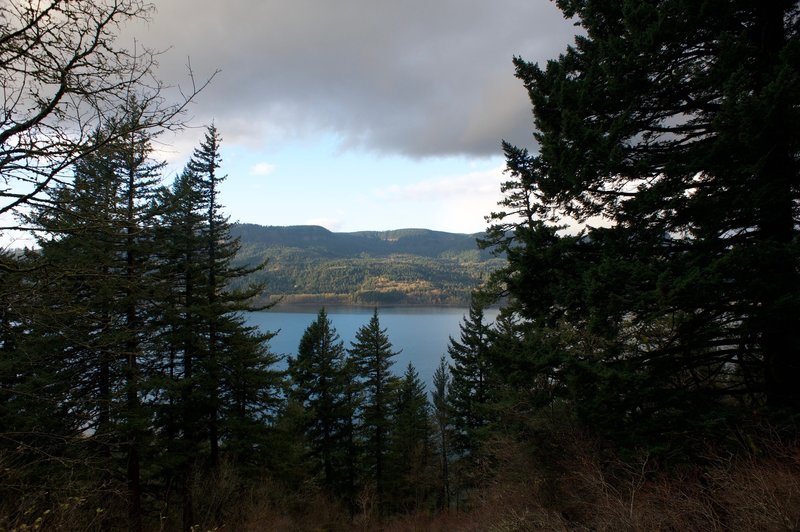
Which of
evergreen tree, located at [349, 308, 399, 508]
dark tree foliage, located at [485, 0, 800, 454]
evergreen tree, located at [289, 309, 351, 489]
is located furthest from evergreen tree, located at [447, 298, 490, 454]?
dark tree foliage, located at [485, 0, 800, 454]

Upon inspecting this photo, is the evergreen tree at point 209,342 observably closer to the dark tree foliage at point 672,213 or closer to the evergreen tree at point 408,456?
the dark tree foliage at point 672,213

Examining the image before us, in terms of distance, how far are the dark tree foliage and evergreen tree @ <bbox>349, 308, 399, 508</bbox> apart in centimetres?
1661

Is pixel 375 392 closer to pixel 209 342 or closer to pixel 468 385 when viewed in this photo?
pixel 468 385

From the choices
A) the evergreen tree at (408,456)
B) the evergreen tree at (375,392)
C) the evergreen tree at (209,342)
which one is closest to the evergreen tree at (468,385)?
the evergreen tree at (408,456)

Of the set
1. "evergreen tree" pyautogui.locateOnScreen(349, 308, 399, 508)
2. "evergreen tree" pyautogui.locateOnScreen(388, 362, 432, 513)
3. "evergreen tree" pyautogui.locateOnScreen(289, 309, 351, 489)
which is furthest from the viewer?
"evergreen tree" pyautogui.locateOnScreen(388, 362, 432, 513)

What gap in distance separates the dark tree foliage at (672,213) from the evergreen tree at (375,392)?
16608 mm

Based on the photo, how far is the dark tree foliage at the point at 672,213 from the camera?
4418 millimetres

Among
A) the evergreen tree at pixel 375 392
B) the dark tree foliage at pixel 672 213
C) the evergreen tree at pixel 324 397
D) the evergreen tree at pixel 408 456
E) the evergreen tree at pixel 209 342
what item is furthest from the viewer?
the evergreen tree at pixel 408 456

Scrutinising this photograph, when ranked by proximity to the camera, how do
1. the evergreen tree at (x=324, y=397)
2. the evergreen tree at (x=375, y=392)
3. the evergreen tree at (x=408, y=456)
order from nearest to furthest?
the evergreen tree at (x=324, y=397) < the evergreen tree at (x=375, y=392) < the evergreen tree at (x=408, y=456)

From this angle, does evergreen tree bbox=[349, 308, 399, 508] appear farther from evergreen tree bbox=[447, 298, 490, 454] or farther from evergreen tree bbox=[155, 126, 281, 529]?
evergreen tree bbox=[155, 126, 281, 529]

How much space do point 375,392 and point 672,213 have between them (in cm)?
1964

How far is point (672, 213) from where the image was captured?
5.25 m

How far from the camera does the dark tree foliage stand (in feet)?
14.5

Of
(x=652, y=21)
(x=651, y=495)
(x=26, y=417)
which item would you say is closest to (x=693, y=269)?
(x=651, y=495)
